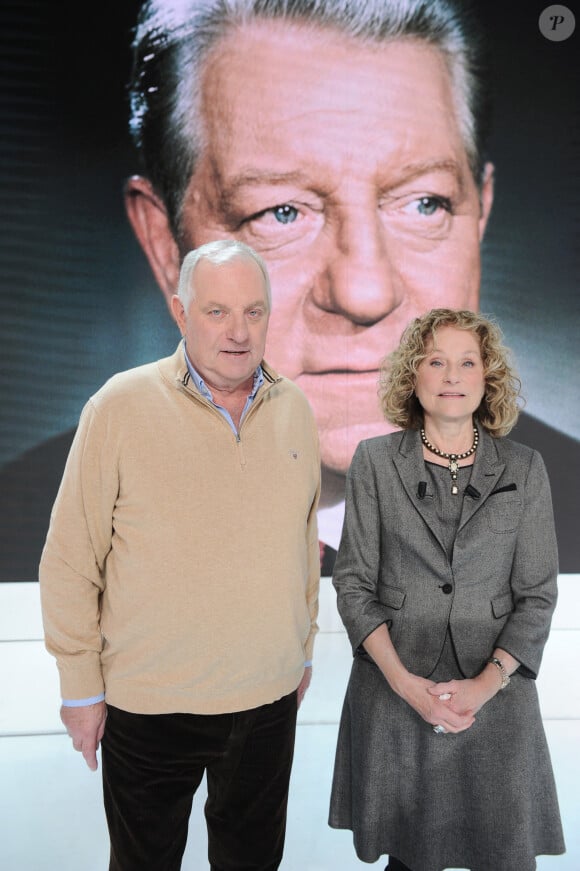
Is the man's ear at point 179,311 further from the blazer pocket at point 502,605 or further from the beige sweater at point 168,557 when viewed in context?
the blazer pocket at point 502,605

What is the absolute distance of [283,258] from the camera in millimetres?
4133

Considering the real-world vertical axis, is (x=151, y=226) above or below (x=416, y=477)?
above

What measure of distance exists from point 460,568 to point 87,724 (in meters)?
0.88

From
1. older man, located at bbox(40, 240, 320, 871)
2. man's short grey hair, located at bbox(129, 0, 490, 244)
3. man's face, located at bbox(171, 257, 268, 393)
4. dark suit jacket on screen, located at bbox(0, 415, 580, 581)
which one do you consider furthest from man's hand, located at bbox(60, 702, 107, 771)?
man's short grey hair, located at bbox(129, 0, 490, 244)

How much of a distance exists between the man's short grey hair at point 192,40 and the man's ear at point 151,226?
0.04 meters

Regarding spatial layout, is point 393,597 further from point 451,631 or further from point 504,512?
point 504,512

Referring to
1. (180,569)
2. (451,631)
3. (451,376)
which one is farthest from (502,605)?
(180,569)

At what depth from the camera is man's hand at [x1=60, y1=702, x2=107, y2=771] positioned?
1729 mm

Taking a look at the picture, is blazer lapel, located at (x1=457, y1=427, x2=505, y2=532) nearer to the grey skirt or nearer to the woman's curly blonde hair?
the woman's curly blonde hair

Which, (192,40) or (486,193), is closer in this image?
(192,40)

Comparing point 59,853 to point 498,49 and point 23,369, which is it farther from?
point 498,49

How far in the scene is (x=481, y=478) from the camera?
187 centimetres

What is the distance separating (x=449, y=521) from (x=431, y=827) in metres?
0.69

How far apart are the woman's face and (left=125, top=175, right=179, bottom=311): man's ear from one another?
2.47 metres
